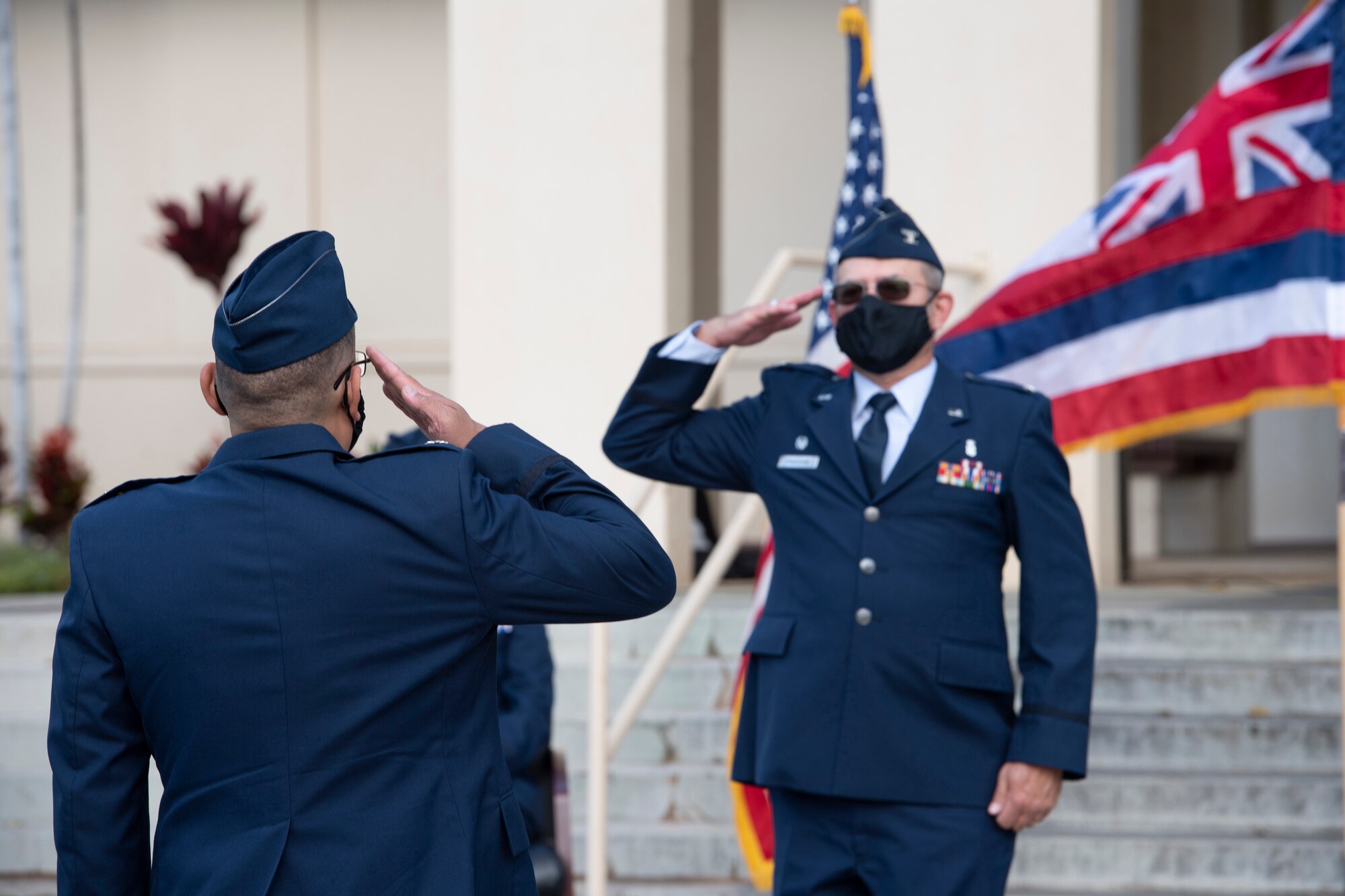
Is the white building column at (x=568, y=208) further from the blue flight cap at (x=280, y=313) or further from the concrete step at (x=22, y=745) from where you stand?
the blue flight cap at (x=280, y=313)

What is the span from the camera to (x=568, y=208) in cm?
628

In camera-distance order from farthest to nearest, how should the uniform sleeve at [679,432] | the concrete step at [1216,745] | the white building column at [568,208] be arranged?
the white building column at [568,208] → the concrete step at [1216,745] → the uniform sleeve at [679,432]

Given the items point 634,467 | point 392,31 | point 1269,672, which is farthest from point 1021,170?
point 392,31

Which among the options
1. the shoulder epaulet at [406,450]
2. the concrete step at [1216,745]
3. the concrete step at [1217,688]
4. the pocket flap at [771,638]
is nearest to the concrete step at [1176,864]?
the concrete step at [1216,745]

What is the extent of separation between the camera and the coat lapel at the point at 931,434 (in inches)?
109

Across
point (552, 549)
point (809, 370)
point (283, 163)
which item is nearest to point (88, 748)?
point (552, 549)

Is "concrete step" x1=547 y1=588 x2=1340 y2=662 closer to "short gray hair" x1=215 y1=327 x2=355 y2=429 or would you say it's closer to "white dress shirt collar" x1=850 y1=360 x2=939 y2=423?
"white dress shirt collar" x1=850 y1=360 x2=939 y2=423

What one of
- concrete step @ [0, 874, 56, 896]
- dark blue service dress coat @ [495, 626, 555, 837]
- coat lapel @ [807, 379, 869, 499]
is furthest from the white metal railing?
concrete step @ [0, 874, 56, 896]

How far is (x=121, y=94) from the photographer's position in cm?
1030

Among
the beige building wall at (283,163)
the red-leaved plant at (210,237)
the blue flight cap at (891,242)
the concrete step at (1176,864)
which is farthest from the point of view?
the beige building wall at (283,163)

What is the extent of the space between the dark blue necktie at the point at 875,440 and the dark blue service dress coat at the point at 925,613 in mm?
23

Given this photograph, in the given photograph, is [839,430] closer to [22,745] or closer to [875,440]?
[875,440]

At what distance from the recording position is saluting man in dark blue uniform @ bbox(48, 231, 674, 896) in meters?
1.64

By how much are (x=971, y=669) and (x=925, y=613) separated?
13cm
